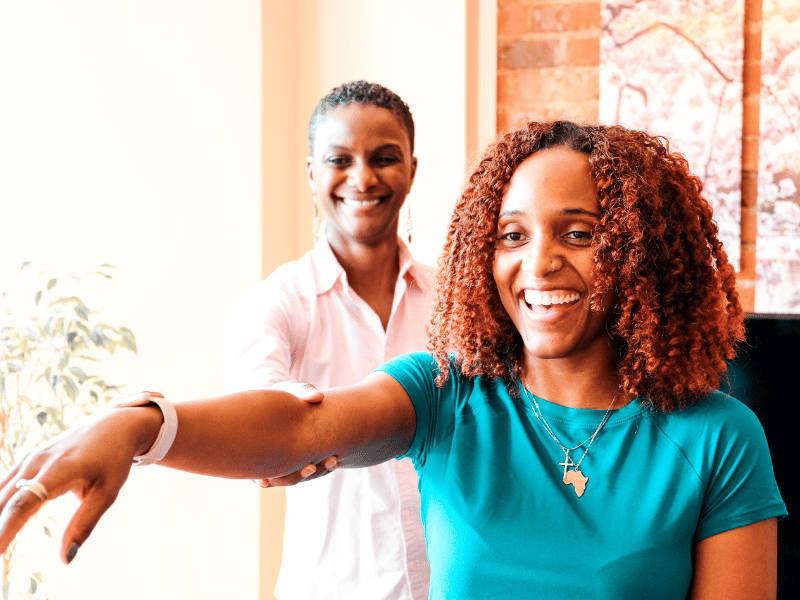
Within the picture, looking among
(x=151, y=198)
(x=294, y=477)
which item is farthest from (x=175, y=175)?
(x=294, y=477)

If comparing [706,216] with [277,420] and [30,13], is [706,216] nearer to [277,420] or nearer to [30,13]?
[277,420]

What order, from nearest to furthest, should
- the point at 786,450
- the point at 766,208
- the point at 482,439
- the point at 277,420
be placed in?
1. the point at 277,420
2. the point at 482,439
3. the point at 786,450
4. the point at 766,208

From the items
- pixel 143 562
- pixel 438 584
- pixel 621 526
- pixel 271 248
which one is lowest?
pixel 143 562

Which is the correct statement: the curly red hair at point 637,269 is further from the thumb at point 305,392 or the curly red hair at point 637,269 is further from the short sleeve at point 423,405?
the thumb at point 305,392

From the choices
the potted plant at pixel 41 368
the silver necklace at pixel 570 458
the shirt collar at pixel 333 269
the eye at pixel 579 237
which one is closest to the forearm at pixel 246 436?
the silver necklace at pixel 570 458

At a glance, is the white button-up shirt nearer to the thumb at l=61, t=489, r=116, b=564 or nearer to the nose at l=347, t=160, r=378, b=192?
the nose at l=347, t=160, r=378, b=192

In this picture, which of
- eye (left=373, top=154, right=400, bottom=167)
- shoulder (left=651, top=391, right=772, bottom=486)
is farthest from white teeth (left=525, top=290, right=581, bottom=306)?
eye (left=373, top=154, right=400, bottom=167)

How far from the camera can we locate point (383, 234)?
188 cm

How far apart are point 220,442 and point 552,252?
0.53 metres

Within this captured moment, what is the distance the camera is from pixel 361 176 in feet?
5.95

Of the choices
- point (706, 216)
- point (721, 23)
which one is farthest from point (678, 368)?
point (721, 23)

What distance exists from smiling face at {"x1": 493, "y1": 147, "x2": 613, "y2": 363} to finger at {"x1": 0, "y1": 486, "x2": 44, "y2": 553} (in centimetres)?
71

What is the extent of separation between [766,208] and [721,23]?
63 centimetres

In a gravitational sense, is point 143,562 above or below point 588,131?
below
